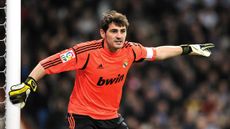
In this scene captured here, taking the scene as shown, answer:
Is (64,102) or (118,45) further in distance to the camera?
(64,102)

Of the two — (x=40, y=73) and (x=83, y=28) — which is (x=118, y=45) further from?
(x=83, y=28)

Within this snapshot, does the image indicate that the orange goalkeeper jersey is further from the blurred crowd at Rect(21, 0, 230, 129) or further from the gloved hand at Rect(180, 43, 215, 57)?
the blurred crowd at Rect(21, 0, 230, 129)

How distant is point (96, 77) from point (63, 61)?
0.39 metres

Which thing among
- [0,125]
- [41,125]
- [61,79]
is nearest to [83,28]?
[61,79]

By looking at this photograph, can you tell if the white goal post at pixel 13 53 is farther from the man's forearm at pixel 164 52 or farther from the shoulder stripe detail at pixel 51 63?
the man's forearm at pixel 164 52

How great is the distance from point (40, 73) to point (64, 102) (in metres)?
5.08

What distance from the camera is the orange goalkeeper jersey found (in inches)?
250

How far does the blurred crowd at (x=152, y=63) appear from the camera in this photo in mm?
11406

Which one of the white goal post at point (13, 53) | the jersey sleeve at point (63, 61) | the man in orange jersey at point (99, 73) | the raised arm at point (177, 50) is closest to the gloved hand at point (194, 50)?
the raised arm at point (177, 50)

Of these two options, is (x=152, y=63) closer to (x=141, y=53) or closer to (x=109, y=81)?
(x=141, y=53)

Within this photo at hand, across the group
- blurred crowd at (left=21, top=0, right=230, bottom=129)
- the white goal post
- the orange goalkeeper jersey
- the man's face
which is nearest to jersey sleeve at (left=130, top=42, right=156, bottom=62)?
the orange goalkeeper jersey

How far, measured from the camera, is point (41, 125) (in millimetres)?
11164

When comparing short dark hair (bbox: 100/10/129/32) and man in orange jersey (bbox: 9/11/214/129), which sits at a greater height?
short dark hair (bbox: 100/10/129/32)

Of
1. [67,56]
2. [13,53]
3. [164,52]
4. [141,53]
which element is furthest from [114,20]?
[13,53]
